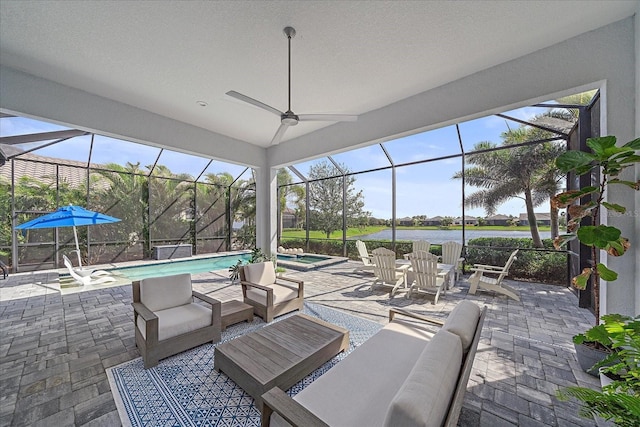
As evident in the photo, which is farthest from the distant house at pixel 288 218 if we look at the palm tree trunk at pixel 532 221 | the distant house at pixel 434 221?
the palm tree trunk at pixel 532 221

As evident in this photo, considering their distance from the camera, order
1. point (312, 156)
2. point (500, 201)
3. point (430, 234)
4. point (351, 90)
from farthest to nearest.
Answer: point (430, 234), point (500, 201), point (312, 156), point (351, 90)

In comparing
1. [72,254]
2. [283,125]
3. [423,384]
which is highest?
[283,125]

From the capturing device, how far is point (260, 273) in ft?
14.0

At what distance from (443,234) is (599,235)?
7.05 meters

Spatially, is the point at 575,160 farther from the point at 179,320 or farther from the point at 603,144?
the point at 179,320

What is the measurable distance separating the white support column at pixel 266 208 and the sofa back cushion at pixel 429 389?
600 centimetres

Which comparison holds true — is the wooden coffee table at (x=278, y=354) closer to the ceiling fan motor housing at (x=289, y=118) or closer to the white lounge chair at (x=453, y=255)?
the ceiling fan motor housing at (x=289, y=118)

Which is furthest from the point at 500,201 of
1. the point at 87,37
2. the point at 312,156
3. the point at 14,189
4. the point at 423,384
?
the point at 14,189

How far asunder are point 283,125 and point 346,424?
3166mm

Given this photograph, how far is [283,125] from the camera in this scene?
343cm

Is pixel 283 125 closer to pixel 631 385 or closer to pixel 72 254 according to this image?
pixel 631 385

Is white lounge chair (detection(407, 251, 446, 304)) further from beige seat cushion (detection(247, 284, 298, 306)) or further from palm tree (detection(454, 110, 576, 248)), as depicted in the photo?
palm tree (detection(454, 110, 576, 248))

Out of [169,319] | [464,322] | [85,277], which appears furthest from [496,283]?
[85,277]

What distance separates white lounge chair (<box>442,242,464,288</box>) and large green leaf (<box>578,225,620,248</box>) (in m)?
4.30
